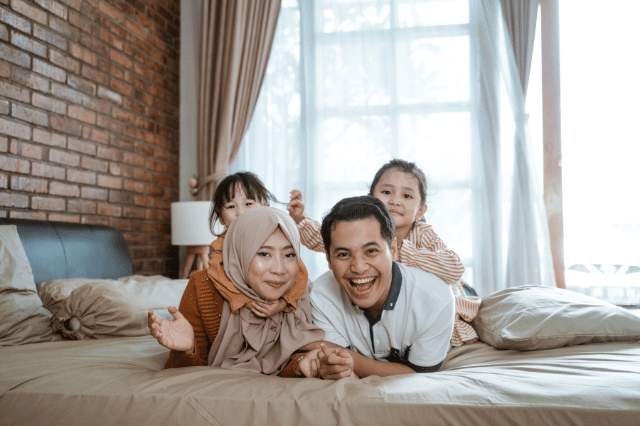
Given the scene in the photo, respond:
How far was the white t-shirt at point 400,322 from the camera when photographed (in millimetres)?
1257

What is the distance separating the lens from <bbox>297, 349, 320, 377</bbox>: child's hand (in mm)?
1167

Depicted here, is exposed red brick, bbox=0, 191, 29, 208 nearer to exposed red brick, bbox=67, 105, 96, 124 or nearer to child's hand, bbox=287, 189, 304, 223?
exposed red brick, bbox=67, 105, 96, 124

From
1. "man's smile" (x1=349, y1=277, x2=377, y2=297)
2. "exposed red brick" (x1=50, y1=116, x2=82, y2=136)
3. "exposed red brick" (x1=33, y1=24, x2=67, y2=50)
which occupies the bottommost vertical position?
"man's smile" (x1=349, y1=277, x2=377, y2=297)

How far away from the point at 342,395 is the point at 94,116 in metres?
2.63

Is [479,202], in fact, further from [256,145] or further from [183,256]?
[183,256]

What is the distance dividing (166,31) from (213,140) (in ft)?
3.30

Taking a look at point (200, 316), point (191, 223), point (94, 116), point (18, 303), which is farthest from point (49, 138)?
point (200, 316)

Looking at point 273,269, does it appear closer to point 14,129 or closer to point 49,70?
point 14,129

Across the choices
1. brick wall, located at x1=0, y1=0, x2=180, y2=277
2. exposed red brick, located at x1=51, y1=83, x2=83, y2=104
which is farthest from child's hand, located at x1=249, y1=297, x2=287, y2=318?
exposed red brick, located at x1=51, y1=83, x2=83, y2=104

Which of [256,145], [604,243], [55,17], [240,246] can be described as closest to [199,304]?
[240,246]

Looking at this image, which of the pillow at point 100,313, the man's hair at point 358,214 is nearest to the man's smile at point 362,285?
the man's hair at point 358,214

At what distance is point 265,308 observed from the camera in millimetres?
1276

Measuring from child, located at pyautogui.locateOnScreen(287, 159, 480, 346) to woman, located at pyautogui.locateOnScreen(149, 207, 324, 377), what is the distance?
1.39 feet

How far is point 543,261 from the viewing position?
317 cm
